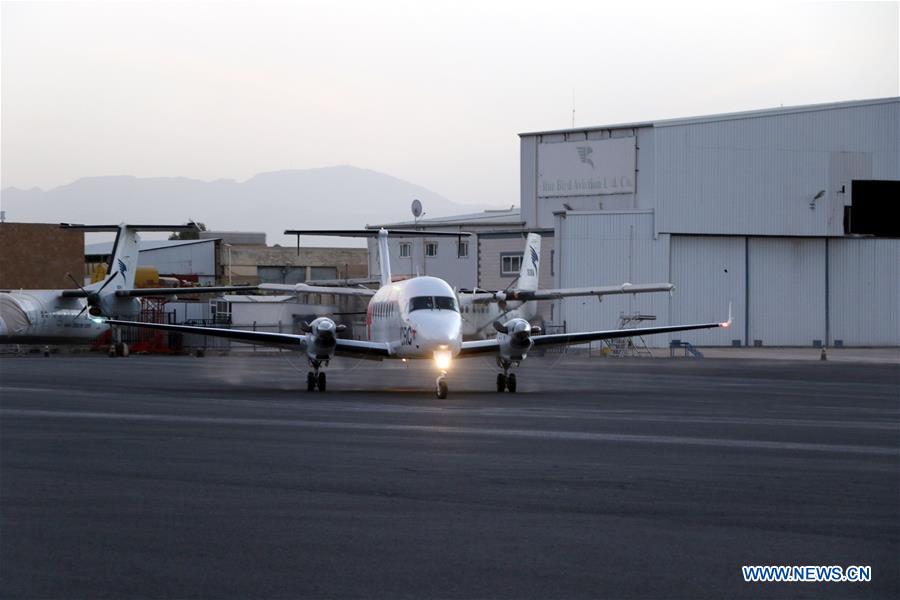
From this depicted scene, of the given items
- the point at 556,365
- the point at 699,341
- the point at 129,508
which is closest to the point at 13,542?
the point at 129,508

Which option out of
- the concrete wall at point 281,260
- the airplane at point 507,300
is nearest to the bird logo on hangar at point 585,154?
the airplane at point 507,300

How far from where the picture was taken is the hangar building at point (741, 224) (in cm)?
6481

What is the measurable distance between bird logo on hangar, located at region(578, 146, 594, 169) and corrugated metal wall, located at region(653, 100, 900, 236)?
4496 millimetres

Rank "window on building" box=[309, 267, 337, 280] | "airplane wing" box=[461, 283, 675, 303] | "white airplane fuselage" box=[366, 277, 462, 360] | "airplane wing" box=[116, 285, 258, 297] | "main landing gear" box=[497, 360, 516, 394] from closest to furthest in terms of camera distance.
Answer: "white airplane fuselage" box=[366, 277, 462, 360] → "main landing gear" box=[497, 360, 516, 394] → "airplane wing" box=[461, 283, 675, 303] → "airplane wing" box=[116, 285, 258, 297] → "window on building" box=[309, 267, 337, 280]

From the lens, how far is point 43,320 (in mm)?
58375

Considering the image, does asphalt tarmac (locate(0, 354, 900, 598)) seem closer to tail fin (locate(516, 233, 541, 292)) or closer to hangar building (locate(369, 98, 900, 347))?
tail fin (locate(516, 233, 541, 292))

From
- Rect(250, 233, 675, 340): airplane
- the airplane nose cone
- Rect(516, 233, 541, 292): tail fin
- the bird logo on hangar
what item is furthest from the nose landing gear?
the bird logo on hangar

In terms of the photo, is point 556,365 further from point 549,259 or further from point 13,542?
point 13,542

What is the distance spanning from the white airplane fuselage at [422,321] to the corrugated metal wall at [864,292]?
43643 mm

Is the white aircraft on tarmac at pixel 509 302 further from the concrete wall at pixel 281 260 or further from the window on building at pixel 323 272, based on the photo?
the window on building at pixel 323 272

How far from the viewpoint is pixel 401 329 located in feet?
95.3

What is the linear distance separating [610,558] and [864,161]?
6413 centimetres

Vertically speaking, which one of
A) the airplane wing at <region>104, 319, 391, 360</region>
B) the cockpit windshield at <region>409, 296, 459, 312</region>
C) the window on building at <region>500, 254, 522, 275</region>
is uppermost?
the window on building at <region>500, 254, 522, 275</region>

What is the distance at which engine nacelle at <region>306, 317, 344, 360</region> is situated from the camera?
29.5m
